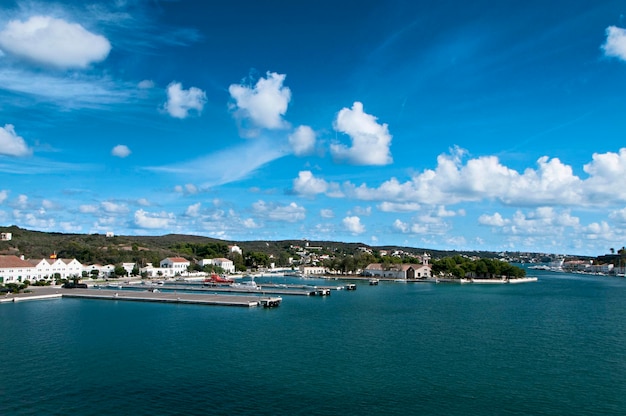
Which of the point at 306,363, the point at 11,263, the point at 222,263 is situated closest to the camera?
the point at 306,363

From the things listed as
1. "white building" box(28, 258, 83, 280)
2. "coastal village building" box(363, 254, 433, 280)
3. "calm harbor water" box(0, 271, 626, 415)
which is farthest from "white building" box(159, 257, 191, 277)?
"calm harbor water" box(0, 271, 626, 415)

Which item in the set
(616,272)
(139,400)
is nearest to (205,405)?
(139,400)

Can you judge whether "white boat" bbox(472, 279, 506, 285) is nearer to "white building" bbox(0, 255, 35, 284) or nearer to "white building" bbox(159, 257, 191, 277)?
"white building" bbox(159, 257, 191, 277)

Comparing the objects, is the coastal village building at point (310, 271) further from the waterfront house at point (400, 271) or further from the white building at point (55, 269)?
the white building at point (55, 269)

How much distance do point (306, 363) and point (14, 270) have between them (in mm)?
61219

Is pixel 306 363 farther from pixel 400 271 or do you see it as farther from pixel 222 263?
pixel 222 263

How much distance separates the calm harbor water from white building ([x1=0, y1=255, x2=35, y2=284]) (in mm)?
23800

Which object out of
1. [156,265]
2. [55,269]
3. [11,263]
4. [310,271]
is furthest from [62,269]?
[310,271]

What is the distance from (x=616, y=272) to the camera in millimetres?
174500

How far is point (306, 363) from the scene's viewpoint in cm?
2944

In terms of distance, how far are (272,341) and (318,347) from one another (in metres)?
3.72

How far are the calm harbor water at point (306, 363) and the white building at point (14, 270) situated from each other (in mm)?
23800

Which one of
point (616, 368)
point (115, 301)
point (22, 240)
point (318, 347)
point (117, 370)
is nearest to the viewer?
point (117, 370)

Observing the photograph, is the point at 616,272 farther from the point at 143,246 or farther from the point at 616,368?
the point at 616,368
